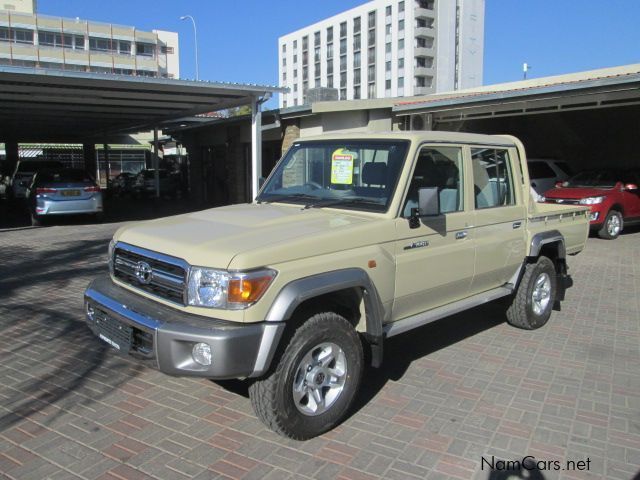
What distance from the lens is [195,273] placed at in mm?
3299

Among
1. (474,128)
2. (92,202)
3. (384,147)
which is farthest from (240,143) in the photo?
(384,147)

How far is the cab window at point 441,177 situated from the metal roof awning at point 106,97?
1003 cm

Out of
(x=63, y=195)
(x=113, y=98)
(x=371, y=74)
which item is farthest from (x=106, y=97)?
(x=371, y=74)

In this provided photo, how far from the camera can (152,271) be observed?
3637mm

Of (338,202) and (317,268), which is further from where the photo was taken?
(338,202)

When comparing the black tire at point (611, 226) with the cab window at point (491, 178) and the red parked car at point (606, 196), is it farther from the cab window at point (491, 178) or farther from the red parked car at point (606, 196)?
the cab window at point (491, 178)

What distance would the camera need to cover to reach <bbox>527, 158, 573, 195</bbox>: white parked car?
15.4 meters

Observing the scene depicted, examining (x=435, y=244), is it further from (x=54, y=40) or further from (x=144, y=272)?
(x=54, y=40)

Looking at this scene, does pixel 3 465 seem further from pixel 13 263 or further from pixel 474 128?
pixel 474 128

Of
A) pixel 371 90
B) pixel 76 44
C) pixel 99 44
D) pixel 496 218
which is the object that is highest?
pixel 99 44

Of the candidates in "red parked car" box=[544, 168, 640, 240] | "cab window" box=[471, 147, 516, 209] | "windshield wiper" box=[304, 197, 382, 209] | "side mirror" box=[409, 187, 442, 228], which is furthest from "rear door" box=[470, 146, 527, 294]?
"red parked car" box=[544, 168, 640, 240]

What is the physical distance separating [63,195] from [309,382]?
1309cm

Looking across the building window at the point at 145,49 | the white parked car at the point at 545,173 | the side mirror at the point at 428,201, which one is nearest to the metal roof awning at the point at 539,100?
the white parked car at the point at 545,173

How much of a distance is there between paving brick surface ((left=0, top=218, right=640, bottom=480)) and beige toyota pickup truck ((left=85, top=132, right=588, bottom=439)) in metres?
0.37
